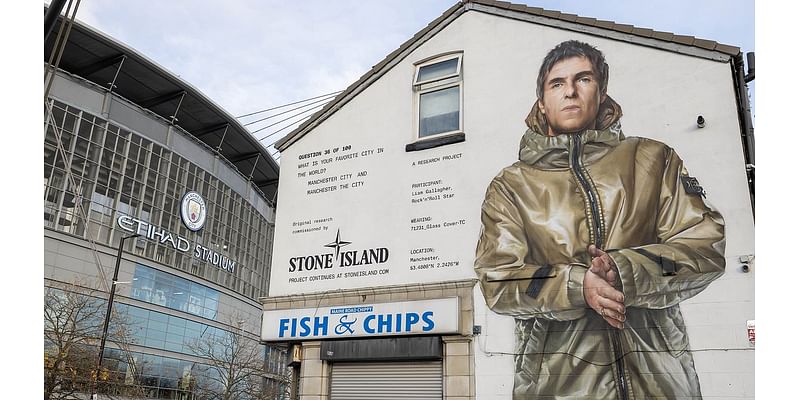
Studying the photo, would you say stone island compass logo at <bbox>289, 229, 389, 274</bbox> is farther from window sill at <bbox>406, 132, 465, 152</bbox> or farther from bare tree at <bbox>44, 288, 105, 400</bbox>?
bare tree at <bbox>44, 288, 105, 400</bbox>

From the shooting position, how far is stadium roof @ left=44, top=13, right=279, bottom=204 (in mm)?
49769

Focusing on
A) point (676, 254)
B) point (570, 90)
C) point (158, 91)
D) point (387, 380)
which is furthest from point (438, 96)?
point (158, 91)

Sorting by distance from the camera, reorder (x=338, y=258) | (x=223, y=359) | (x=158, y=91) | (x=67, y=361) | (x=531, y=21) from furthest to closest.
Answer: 1. (x=158, y=91)
2. (x=223, y=359)
3. (x=67, y=361)
4. (x=338, y=258)
5. (x=531, y=21)

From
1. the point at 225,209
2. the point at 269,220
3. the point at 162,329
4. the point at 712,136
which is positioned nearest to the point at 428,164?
the point at 712,136

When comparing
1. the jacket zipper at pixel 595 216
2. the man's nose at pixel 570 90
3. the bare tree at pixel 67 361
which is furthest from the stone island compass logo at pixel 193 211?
the jacket zipper at pixel 595 216

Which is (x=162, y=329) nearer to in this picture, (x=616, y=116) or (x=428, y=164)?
(x=428, y=164)

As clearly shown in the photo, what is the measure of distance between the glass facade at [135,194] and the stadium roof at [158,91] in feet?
11.7

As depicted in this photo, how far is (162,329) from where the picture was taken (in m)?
55.0

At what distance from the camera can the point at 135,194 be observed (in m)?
55.2

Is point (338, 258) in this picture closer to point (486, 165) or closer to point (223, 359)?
point (486, 165)

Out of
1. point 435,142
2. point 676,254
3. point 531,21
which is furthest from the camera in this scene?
point 435,142

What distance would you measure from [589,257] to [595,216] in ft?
3.13

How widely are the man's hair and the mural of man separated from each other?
3 centimetres

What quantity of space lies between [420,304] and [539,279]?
9.90 ft
